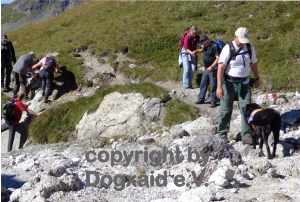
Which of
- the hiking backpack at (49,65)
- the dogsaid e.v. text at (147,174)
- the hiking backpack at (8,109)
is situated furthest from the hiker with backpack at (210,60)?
the hiking backpack at (49,65)

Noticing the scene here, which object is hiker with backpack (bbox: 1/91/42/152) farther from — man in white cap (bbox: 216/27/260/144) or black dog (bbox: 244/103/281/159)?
black dog (bbox: 244/103/281/159)

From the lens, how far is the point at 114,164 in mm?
8633

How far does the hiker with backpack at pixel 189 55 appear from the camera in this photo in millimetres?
14273

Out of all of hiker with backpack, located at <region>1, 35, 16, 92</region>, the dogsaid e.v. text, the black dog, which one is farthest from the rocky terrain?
hiker with backpack, located at <region>1, 35, 16, 92</region>

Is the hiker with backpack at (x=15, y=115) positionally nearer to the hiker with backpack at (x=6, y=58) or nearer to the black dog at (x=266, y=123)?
the hiker with backpack at (x=6, y=58)

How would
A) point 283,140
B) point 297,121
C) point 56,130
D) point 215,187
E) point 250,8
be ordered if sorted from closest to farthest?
point 215,187, point 283,140, point 297,121, point 56,130, point 250,8

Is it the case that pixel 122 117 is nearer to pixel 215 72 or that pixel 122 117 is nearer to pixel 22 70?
pixel 215 72

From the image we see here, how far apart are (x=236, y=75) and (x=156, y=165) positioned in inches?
110

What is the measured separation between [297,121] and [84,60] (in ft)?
40.2

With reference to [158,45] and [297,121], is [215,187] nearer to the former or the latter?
[297,121]

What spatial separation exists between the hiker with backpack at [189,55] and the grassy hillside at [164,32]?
1212 millimetres

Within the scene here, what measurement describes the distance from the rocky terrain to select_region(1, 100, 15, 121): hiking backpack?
6.03 feet

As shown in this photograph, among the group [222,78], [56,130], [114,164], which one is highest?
[222,78]

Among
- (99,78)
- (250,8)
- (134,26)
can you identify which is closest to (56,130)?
(99,78)
